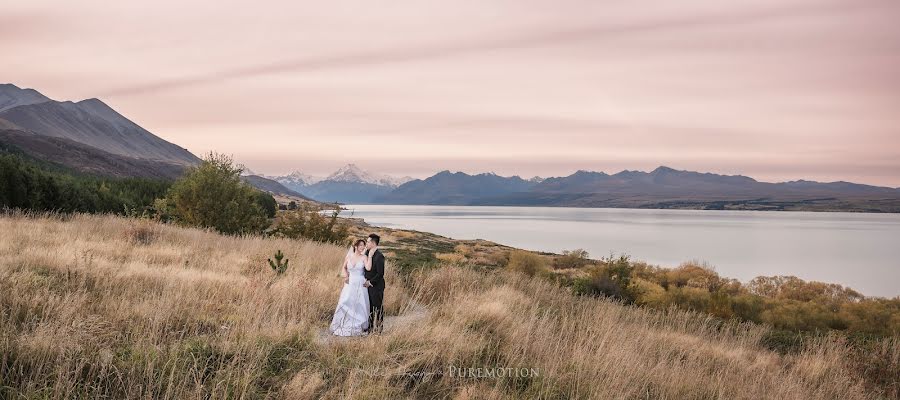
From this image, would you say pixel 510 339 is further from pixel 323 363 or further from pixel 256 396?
pixel 256 396

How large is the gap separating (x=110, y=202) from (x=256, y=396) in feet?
124

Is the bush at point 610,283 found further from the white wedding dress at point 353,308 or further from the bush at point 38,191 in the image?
the bush at point 38,191

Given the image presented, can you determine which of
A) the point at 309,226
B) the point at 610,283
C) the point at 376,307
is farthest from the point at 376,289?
the point at 309,226

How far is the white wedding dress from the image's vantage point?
9086 mm

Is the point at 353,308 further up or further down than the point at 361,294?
further down

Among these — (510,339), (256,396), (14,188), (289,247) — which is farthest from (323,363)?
(14,188)

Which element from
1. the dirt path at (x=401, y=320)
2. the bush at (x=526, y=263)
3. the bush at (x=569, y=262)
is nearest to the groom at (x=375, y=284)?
the dirt path at (x=401, y=320)

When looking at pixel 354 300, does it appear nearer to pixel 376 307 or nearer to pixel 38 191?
pixel 376 307

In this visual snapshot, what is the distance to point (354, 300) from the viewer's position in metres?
9.59

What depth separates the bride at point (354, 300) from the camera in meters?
9.14

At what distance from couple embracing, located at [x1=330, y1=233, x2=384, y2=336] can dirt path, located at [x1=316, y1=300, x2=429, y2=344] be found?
21cm

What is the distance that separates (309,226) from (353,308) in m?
19.6

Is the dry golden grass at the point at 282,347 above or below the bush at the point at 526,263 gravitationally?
above

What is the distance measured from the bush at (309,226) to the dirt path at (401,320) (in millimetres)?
16693
